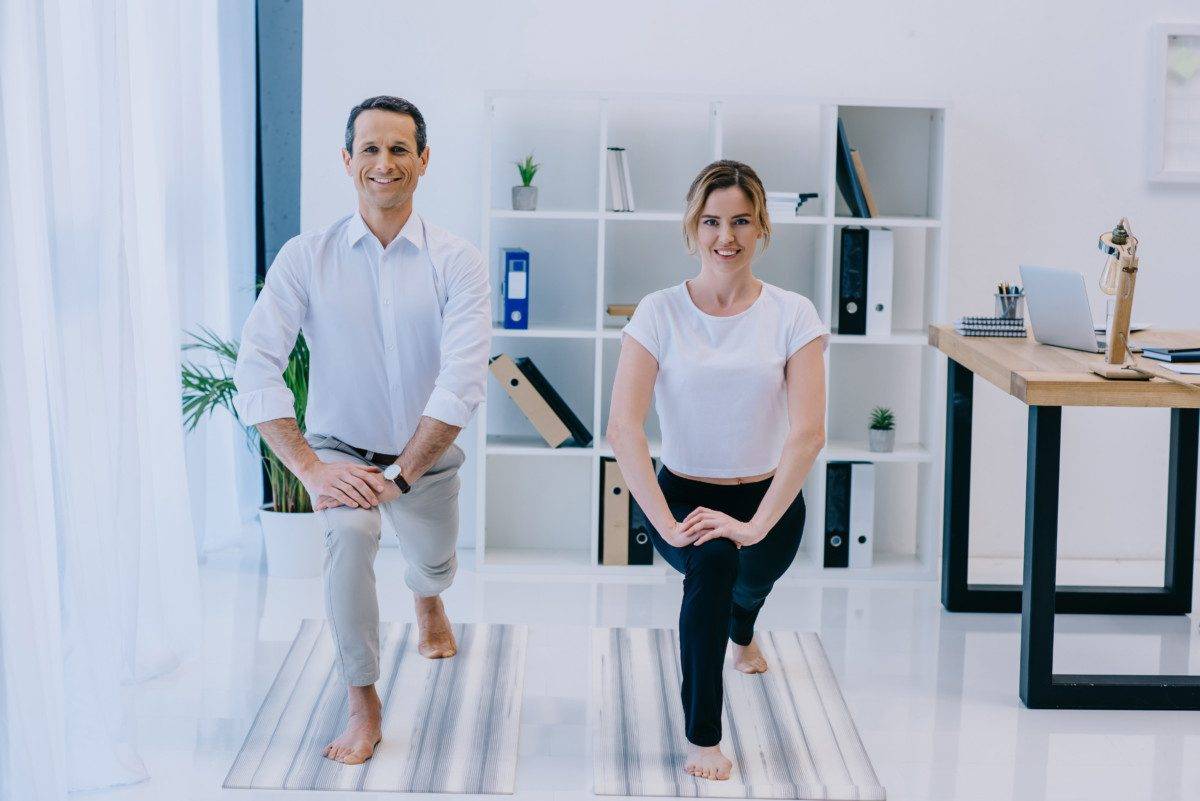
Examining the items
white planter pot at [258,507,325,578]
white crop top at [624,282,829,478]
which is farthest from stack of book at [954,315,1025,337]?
white planter pot at [258,507,325,578]

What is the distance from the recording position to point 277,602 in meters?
3.84

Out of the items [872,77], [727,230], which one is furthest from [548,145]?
[727,230]

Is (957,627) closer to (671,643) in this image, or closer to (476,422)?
(671,643)

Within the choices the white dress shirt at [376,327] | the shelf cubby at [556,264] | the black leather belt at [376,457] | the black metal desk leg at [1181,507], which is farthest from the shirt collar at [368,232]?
the black metal desk leg at [1181,507]

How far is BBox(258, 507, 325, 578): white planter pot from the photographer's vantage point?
13.3 feet

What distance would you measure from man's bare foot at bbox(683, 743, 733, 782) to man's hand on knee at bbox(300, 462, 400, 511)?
838 millimetres

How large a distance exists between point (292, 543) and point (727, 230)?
1.89m

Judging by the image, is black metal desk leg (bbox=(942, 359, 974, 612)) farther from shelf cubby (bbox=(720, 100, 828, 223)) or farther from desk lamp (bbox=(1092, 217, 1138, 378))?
shelf cubby (bbox=(720, 100, 828, 223))

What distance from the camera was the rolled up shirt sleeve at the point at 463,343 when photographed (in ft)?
9.50

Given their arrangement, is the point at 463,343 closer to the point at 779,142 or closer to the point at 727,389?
the point at 727,389

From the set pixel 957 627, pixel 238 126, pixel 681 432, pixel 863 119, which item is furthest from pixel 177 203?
pixel 957 627

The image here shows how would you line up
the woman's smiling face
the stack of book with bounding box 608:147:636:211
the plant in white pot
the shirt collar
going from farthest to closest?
1. the stack of book with bounding box 608:147:636:211
2. the plant in white pot
3. the shirt collar
4. the woman's smiling face

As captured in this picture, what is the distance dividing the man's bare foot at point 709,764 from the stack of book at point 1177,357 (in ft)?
4.63

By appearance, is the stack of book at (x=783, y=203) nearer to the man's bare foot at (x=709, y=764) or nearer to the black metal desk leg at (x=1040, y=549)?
the black metal desk leg at (x=1040, y=549)
